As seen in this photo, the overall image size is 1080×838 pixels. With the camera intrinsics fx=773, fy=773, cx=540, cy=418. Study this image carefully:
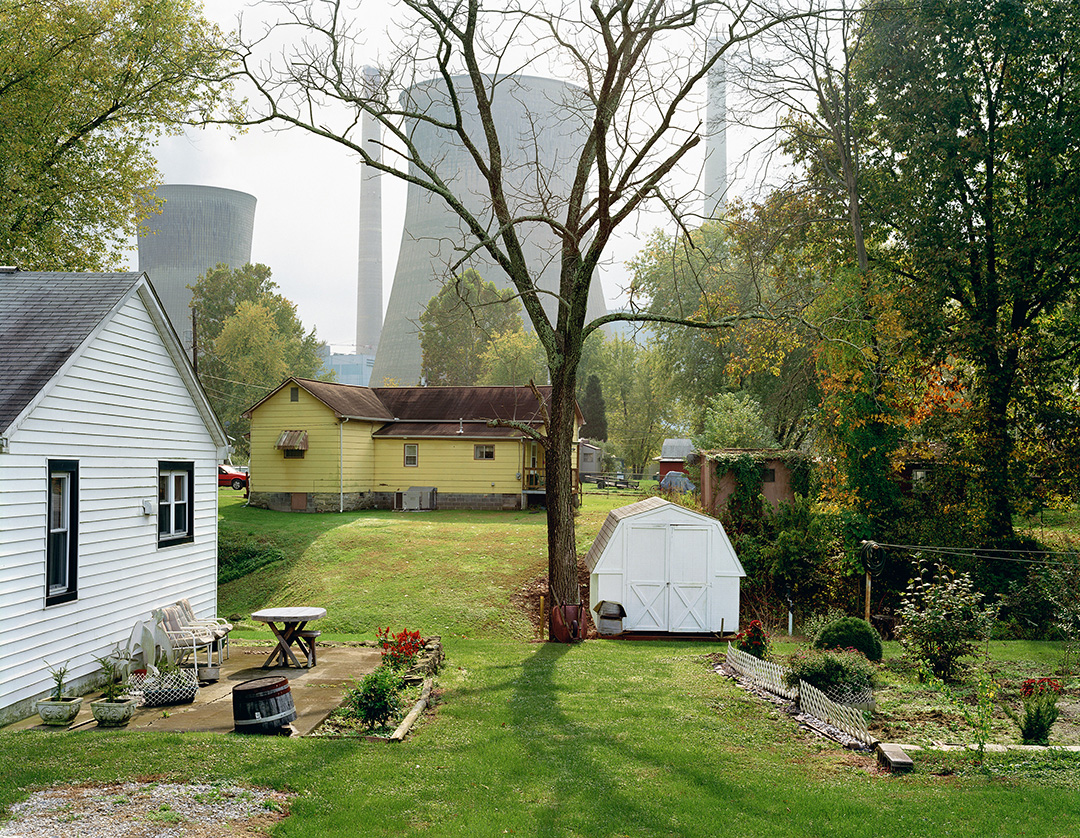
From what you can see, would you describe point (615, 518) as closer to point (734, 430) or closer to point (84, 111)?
point (734, 430)

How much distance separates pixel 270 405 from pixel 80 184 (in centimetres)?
1132

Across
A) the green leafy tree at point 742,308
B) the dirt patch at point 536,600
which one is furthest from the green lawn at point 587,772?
the green leafy tree at point 742,308

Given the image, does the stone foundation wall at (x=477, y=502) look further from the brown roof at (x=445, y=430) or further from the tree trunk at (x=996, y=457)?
the tree trunk at (x=996, y=457)

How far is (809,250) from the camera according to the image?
23891mm

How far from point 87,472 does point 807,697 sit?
9.36 metres

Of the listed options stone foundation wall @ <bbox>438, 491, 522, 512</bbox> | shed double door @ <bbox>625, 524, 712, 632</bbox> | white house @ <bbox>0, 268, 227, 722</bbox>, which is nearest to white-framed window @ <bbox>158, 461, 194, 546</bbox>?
white house @ <bbox>0, 268, 227, 722</bbox>

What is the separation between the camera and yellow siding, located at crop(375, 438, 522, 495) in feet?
101

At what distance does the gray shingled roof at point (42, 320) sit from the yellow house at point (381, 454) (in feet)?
59.3

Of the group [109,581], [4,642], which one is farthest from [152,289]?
[4,642]

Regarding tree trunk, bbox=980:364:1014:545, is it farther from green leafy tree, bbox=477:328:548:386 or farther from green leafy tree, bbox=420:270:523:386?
green leafy tree, bbox=420:270:523:386

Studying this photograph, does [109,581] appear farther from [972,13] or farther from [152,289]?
[972,13]

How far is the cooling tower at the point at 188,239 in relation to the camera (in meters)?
70.4

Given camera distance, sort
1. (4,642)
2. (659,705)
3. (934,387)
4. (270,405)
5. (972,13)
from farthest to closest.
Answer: (270,405)
(934,387)
(972,13)
(659,705)
(4,642)

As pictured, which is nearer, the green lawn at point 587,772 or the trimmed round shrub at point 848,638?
the green lawn at point 587,772
